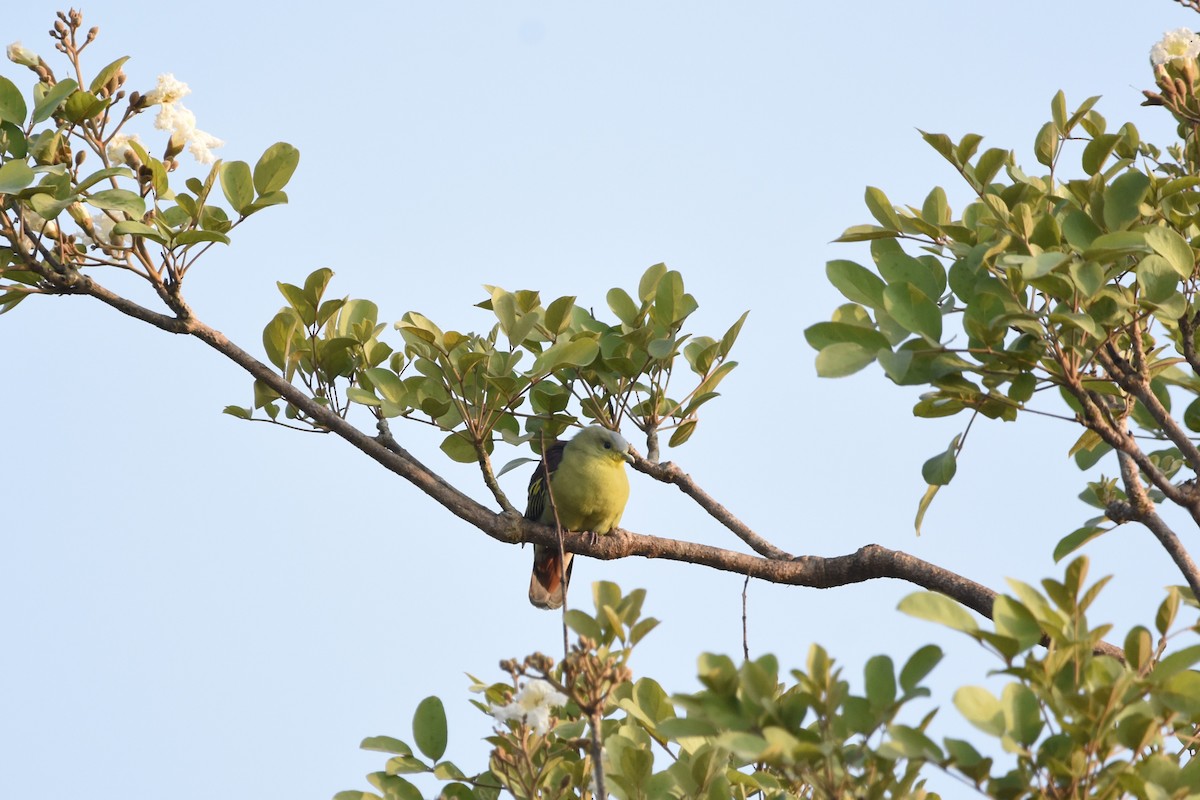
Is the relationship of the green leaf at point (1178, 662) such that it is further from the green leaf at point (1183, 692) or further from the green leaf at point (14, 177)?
the green leaf at point (14, 177)

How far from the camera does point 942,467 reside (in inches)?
126

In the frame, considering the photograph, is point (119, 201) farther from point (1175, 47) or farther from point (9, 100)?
point (1175, 47)

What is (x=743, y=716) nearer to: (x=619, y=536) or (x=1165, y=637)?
(x=1165, y=637)

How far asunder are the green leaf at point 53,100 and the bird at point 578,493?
8.55ft

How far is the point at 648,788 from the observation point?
2.81m

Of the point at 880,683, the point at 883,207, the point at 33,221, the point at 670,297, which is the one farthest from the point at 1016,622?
the point at 33,221

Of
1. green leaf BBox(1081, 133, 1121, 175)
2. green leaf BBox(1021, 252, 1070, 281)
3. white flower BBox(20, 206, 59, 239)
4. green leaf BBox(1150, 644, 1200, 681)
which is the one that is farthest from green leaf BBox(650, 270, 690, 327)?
green leaf BBox(1150, 644, 1200, 681)

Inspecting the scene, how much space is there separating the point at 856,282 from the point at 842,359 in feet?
0.80

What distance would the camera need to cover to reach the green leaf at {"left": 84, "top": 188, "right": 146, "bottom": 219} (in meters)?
3.53

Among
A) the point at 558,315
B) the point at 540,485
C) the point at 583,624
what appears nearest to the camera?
the point at 583,624

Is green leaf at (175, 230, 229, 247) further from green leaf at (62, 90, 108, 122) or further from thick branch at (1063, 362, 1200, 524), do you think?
thick branch at (1063, 362, 1200, 524)

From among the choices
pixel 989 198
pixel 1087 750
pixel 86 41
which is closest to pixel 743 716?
pixel 1087 750

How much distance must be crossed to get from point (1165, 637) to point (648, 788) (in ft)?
3.65

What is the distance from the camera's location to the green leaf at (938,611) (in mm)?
2176
